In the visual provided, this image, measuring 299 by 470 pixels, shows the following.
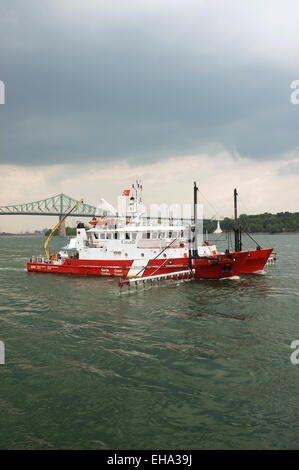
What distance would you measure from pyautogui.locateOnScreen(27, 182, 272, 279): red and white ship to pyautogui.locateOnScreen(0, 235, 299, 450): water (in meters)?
8.45

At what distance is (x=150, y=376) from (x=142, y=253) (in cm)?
2003

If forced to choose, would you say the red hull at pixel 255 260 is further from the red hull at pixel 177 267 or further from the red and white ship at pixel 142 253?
the red hull at pixel 177 267

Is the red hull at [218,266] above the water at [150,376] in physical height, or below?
above

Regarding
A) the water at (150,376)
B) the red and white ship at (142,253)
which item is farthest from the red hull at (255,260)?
the water at (150,376)

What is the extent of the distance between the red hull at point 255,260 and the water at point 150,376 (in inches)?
445

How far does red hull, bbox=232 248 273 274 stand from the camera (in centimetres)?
3095

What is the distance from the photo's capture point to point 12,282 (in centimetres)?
3041

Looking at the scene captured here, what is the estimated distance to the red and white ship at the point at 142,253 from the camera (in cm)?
2875


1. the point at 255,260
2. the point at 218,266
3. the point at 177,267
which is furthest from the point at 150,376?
the point at 255,260

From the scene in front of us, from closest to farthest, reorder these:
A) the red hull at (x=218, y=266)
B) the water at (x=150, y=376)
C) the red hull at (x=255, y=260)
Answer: the water at (x=150, y=376)
the red hull at (x=218, y=266)
the red hull at (x=255, y=260)

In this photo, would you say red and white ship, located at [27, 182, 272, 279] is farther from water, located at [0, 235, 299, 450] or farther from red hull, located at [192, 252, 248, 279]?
water, located at [0, 235, 299, 450]

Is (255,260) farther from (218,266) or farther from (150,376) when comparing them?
(150,376)

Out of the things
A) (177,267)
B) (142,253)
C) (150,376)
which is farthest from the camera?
(142,253)

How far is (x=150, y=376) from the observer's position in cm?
1025
